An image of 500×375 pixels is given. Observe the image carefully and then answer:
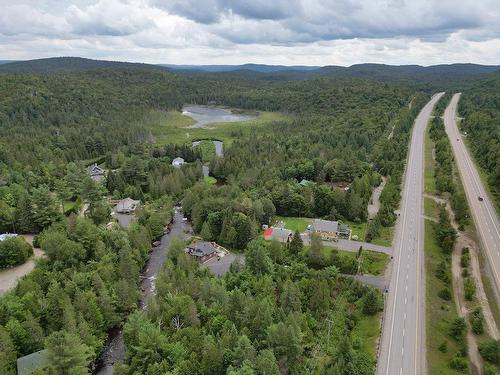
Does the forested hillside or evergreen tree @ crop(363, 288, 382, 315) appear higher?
the forested hillside

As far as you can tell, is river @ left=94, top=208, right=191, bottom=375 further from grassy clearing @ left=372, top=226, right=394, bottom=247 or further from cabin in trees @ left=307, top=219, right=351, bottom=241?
grassy clearing @ left=372, top=226, right=394, bottom=247

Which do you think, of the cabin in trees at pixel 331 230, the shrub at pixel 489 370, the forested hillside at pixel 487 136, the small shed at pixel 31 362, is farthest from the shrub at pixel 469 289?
the small shed at pixel 31 362

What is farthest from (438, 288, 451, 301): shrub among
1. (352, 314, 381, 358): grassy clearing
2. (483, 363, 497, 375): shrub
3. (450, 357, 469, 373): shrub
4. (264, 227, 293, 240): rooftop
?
(264, 227, 293, 240): rooftop

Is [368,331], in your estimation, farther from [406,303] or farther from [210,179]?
[210,179]

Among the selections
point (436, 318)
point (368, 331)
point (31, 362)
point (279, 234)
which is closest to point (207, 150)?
point (279, 234)

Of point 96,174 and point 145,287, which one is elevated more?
point 96,174

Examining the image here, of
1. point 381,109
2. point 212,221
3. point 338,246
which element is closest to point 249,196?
point 212,221

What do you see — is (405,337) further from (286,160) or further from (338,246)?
(286,160)
